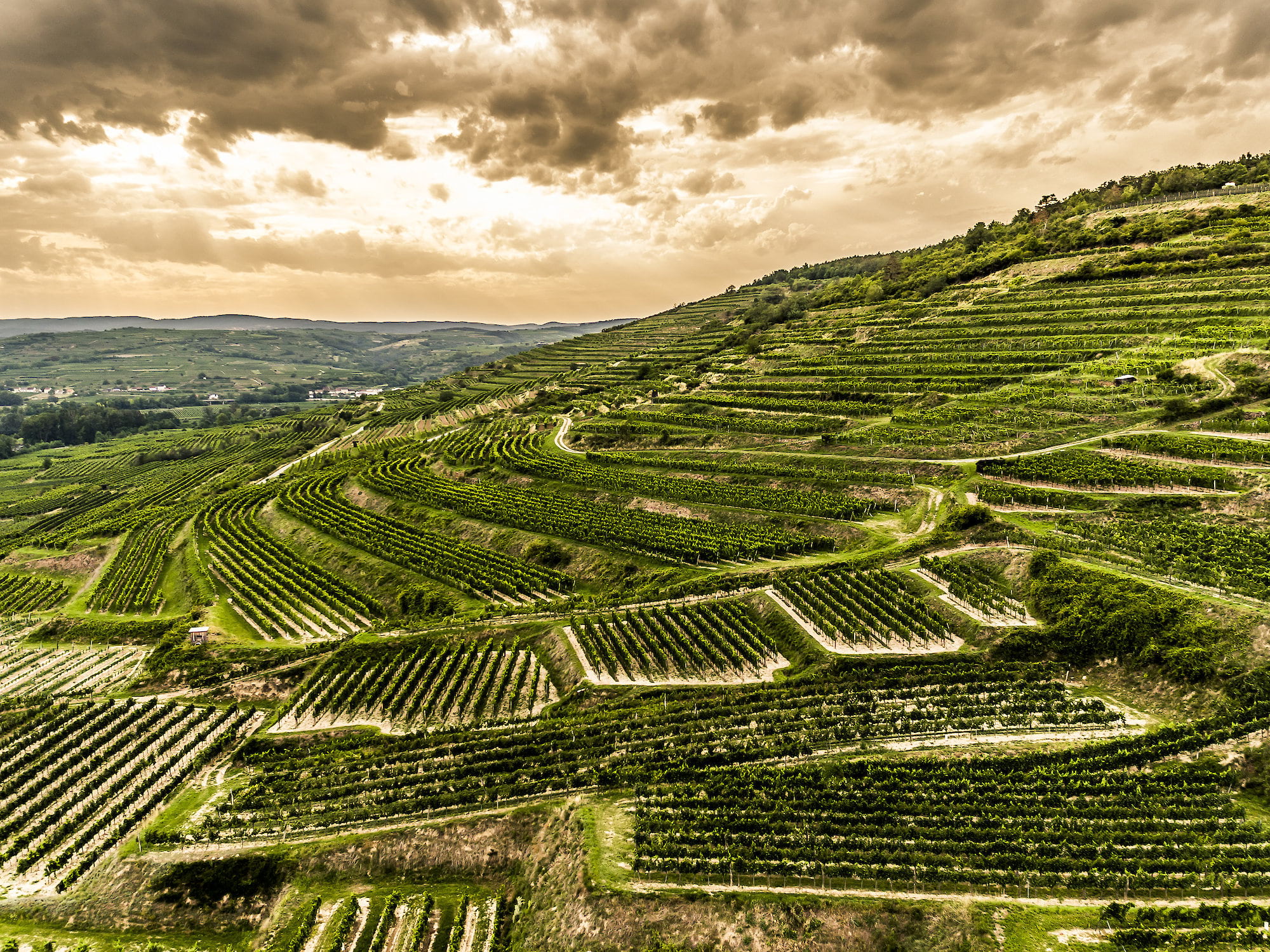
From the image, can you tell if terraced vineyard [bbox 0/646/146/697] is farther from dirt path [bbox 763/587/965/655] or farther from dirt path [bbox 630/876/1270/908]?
dirt path [bbox 763/587/965/655]

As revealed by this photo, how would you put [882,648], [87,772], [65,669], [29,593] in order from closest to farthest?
[87,772], [882,648], [65,669], [29,593]

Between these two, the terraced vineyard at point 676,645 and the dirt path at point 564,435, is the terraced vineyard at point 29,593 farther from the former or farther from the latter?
the dirt path at point 564,435

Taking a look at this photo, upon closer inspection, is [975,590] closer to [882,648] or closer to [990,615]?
[990,615]

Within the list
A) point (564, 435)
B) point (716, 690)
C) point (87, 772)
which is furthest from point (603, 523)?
point (564, 435)

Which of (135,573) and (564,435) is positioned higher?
(564,435)

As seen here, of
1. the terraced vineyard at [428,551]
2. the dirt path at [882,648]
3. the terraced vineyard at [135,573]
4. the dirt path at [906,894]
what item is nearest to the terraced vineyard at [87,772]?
the terraced vineyard at [428,551]

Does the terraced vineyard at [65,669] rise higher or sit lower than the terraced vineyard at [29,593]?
higher

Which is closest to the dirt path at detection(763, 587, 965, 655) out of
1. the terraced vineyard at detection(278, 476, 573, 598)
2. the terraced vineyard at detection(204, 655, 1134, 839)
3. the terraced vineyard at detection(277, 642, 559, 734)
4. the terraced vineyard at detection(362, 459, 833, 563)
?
the terraced vineyard at detection(204, 655, 1134, 839)

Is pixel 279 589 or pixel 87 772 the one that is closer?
pixel 87 772

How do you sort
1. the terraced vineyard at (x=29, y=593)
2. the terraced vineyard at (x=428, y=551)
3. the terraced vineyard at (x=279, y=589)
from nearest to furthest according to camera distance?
1. the terraced vineyard at (x=279, y=589)
2. the terraced vineyard at (x=428, y=551)
3. the terraced vineyard at (x=29, y=593)
